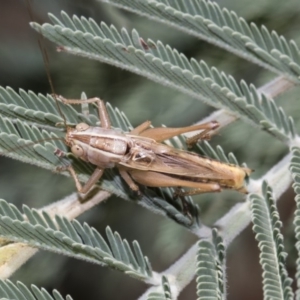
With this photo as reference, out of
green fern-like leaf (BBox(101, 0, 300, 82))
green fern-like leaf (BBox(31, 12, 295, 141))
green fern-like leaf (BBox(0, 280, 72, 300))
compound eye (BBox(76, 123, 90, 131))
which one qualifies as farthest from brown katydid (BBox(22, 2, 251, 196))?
green fern-like leaf (BBox(0, 280, 72, 300))

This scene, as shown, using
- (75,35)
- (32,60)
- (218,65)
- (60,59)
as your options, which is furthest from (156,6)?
(32,60)

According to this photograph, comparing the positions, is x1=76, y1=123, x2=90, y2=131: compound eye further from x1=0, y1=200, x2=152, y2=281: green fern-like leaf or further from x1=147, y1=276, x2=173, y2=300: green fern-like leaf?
x1=147, y1=276, x2=173, y2=300: green fern-like leaf

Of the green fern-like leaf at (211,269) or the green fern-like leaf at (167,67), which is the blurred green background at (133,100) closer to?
the green fern-like leaf at (167,67)

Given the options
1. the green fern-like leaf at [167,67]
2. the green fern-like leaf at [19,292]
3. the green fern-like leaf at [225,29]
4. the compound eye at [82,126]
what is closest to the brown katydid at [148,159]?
the compound eye at [82,126]

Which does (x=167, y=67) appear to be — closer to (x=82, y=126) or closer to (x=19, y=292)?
(x=82, y=126)

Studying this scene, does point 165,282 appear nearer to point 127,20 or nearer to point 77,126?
point 77,126

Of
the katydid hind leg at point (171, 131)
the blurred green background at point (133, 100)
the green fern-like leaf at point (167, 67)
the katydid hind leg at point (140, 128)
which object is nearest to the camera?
the green fern-like leaf at point (167, 67)

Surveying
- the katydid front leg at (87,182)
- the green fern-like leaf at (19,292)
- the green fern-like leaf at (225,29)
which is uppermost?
the green fern-like leaf at (225,29)
